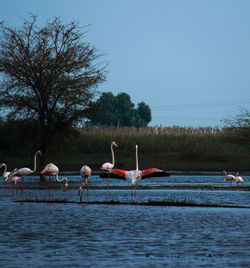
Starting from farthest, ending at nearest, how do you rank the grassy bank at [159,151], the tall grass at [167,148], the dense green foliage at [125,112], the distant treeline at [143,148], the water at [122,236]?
the dense green foliage at [125,112]
the tall grass at [167,148]
the grassy bank at [159,151]
the distant treeline at [143,148]
the water at [122,236]

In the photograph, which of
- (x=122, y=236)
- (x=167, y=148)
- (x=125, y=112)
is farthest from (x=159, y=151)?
(x=125, y=112)

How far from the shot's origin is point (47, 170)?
24.8 m

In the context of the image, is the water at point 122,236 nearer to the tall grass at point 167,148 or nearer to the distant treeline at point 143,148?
the distant treeline at point 143,148

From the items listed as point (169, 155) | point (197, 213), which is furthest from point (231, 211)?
point (169, 155)

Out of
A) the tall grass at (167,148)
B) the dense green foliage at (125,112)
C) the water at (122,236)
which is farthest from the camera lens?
the dense green foliage at (125,112)

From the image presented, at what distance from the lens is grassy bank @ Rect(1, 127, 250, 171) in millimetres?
49406

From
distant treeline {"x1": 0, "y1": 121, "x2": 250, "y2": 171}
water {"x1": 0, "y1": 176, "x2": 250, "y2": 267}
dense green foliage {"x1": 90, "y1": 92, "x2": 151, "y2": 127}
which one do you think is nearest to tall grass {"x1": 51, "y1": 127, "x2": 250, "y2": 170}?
distant treeline {"x1": 0, "y1": 121, "x2": 250, "y2": 171}

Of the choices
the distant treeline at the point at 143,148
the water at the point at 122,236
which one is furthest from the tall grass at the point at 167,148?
the water at the point at 122,236

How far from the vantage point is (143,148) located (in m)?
59.9

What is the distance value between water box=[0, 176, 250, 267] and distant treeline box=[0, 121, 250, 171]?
68.2 feet

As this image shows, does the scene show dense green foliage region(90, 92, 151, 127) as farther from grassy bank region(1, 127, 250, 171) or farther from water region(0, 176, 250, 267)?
water region(0, 176, 250, 267)

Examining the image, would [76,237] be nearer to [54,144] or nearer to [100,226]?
[100,226]

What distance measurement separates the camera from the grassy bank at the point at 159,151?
49406 millimetres

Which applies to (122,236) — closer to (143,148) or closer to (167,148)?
(143,148)
